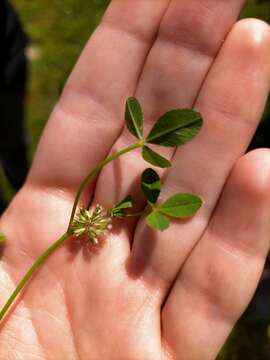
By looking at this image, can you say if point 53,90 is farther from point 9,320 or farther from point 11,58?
point 9,320

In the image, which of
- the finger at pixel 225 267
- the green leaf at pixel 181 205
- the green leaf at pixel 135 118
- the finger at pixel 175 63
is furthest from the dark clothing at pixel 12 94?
the finger at pixel 225 267

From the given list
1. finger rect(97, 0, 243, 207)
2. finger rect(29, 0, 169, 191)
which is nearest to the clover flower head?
finger rect(97, 0, 243, 207)

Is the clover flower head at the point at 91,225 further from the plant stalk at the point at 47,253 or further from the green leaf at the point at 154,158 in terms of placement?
the green leaf at the point at 154,158

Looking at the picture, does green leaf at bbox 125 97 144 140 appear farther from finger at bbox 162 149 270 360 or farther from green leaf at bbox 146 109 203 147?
finger at bbox 162 149 270 360

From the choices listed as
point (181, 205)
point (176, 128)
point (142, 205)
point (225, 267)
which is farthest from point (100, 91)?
point (225, 267)

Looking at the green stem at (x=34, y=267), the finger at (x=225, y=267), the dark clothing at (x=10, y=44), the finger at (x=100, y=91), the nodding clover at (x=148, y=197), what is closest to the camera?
the finger at (x=225, y=267)

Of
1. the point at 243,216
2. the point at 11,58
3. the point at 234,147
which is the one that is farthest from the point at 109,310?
the point at 11,58
